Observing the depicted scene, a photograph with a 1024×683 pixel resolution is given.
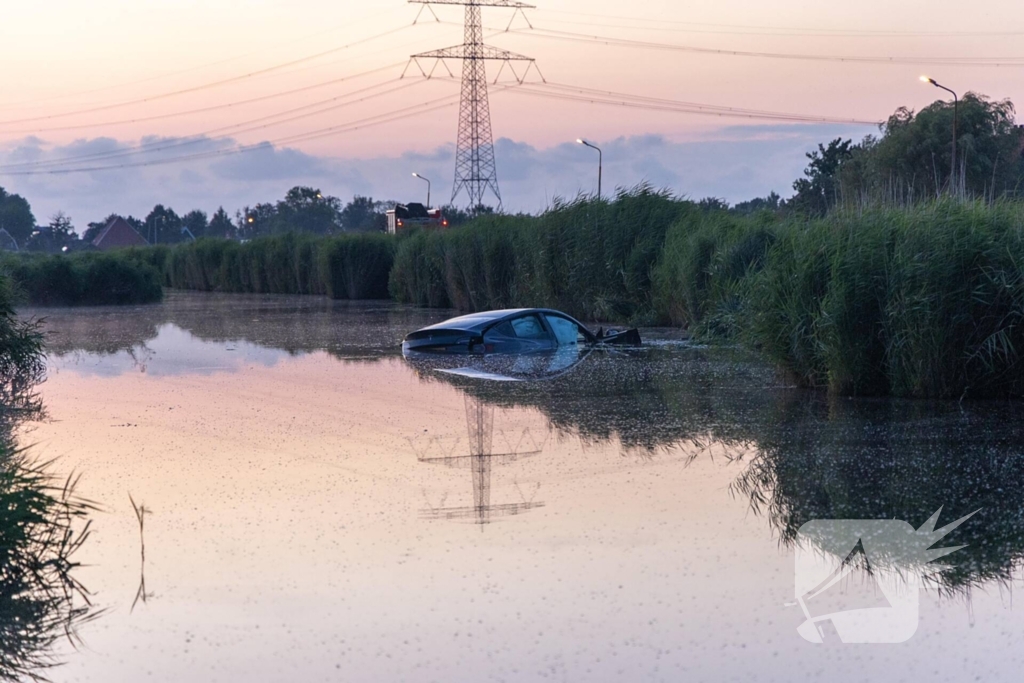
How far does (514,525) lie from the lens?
306 inches

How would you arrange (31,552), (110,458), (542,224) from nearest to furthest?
1. (31,552)
2. (110,458)
3. (542,224)

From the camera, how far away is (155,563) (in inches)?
274

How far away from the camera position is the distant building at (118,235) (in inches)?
5251

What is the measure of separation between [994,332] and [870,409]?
6.49 feet

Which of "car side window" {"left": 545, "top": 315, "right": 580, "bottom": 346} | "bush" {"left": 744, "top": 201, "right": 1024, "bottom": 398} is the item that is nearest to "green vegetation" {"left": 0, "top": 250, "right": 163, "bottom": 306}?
"car side window" {"left": 545, "top": 315, "right": 580, "bottom": 346}

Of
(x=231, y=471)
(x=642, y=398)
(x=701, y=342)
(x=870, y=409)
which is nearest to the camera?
(x=231, y=471)

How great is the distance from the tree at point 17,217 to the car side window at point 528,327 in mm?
122697

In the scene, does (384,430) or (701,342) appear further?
(701,342)

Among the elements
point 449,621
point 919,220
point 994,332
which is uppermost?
point 919,220

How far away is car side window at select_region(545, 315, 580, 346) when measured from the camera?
851 inches

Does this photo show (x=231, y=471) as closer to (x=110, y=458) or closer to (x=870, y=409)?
(x=110, y=458)

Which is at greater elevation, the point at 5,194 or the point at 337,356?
the point at 5,194

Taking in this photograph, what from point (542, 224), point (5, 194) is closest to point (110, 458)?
point (542, 224)

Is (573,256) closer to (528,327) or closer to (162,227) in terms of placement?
(528,327)
